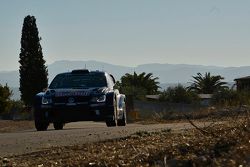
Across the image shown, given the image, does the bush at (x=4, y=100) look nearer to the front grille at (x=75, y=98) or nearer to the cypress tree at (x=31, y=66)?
the cypress tree at (x=31, y=66)

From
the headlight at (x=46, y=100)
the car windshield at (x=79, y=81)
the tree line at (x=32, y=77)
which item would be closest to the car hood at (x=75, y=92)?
the headlight at (x=46, y=100)

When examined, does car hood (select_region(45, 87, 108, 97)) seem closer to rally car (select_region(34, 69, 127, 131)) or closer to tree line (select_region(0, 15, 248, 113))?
rally car (select_region(34, 69, 127, 131))

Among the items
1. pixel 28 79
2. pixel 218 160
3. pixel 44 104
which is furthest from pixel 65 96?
pixel 28 79

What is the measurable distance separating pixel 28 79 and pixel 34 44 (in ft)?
11.6

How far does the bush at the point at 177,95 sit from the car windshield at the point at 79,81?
47.4m

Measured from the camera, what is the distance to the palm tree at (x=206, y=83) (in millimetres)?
72938

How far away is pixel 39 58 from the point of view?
6156cm

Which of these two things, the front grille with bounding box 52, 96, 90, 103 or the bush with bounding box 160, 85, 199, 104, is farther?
the bush with bounding box 160, 85, 199, 104

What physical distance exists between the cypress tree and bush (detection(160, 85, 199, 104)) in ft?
41.2

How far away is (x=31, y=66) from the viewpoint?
200 ft

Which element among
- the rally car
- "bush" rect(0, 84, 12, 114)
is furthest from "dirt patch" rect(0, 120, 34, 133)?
"bush" rect(0, 84, 12, 114)

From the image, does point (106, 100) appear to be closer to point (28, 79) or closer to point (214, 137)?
point (214, 137)

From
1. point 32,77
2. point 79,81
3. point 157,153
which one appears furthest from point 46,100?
point 32,77

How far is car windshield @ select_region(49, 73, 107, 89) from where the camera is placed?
15.0 meters
